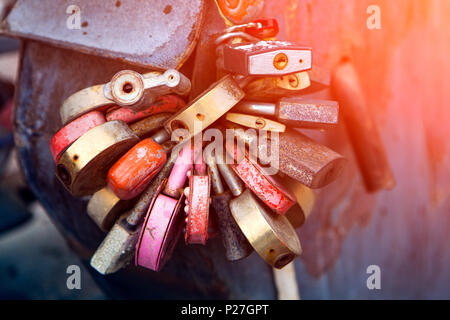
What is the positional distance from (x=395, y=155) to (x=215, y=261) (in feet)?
2.31

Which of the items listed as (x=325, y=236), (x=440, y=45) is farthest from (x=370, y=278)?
(x=440, y=45)

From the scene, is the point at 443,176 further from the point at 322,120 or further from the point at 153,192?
the point at 153,192

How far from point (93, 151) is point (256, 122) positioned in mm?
214

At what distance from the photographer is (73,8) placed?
63 centimetres

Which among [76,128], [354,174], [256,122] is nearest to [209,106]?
[256,122]

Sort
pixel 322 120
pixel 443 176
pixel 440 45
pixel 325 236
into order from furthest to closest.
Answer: pixel 443 176 < pixel 440 45 < pixel 325 236 < pixel 322 120

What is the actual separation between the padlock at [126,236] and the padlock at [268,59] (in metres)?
0.16

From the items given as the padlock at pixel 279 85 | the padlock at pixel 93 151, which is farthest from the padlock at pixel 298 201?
the padlock at pixel 93 151

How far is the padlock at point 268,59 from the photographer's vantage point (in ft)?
1.50

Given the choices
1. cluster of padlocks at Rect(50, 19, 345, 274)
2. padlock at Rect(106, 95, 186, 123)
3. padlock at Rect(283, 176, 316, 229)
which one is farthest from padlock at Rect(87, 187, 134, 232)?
padlock at Rect(283, 176, 316, 229)

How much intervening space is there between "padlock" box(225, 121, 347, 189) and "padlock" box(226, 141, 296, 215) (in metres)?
0.02

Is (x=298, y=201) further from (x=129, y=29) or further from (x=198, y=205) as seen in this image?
(x=129, y=29)

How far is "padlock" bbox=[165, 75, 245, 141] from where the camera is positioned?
0.49 m
